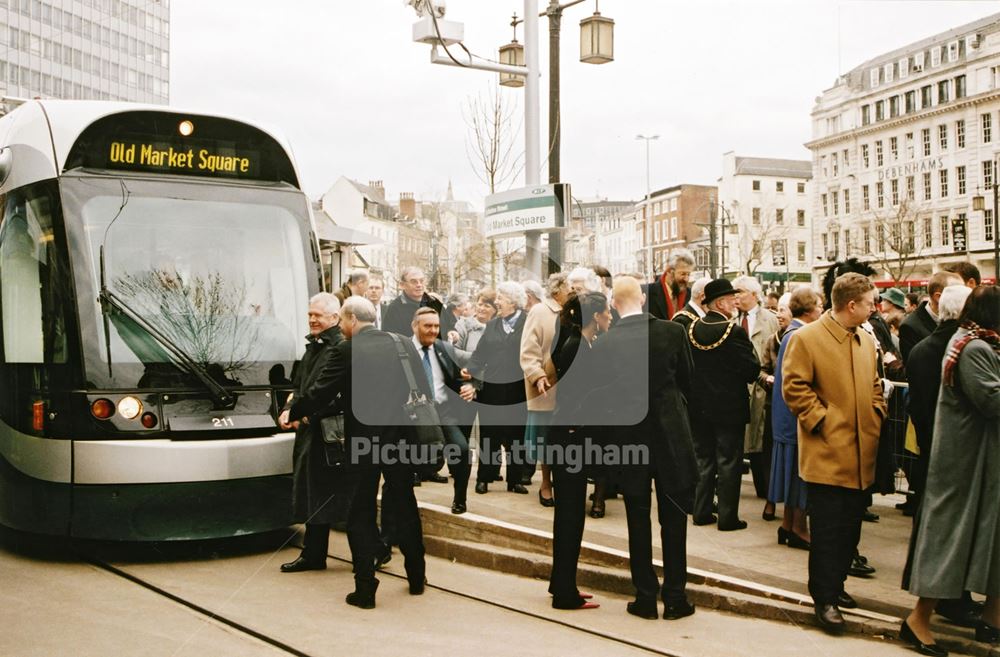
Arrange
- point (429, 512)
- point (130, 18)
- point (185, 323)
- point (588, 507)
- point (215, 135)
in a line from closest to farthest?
point (185, 323), point (215, 135), point (429, 512), point (588, 507), point (130, 18)

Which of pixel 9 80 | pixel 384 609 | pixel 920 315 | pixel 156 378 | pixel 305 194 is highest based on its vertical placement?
pixel 9 80

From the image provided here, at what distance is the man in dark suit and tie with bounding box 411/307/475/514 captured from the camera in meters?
8.68

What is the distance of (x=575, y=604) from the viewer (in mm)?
6543

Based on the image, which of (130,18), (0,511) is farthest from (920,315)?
(130,18)

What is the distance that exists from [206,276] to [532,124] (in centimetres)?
580

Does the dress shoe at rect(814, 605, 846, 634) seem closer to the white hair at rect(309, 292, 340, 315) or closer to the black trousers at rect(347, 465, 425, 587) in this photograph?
the black trousers at rect(347, 465, 425, 587)

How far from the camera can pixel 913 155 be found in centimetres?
7512

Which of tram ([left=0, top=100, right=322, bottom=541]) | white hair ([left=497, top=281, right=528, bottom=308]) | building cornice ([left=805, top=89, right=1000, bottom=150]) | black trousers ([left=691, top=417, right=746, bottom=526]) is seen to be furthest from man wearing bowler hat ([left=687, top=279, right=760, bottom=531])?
building cornice ([left=805, top=89, right=1000, bottom=150])

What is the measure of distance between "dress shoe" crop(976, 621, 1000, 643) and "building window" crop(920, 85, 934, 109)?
76.2 meters

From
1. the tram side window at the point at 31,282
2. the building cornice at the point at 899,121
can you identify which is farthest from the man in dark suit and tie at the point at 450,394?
the building cornice at the point at 899,121

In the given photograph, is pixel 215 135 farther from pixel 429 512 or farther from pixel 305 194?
pixel 429 512

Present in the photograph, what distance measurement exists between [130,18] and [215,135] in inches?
3921

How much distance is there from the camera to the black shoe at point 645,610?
20.8 feet

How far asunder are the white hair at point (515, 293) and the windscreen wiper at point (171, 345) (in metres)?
3.05
